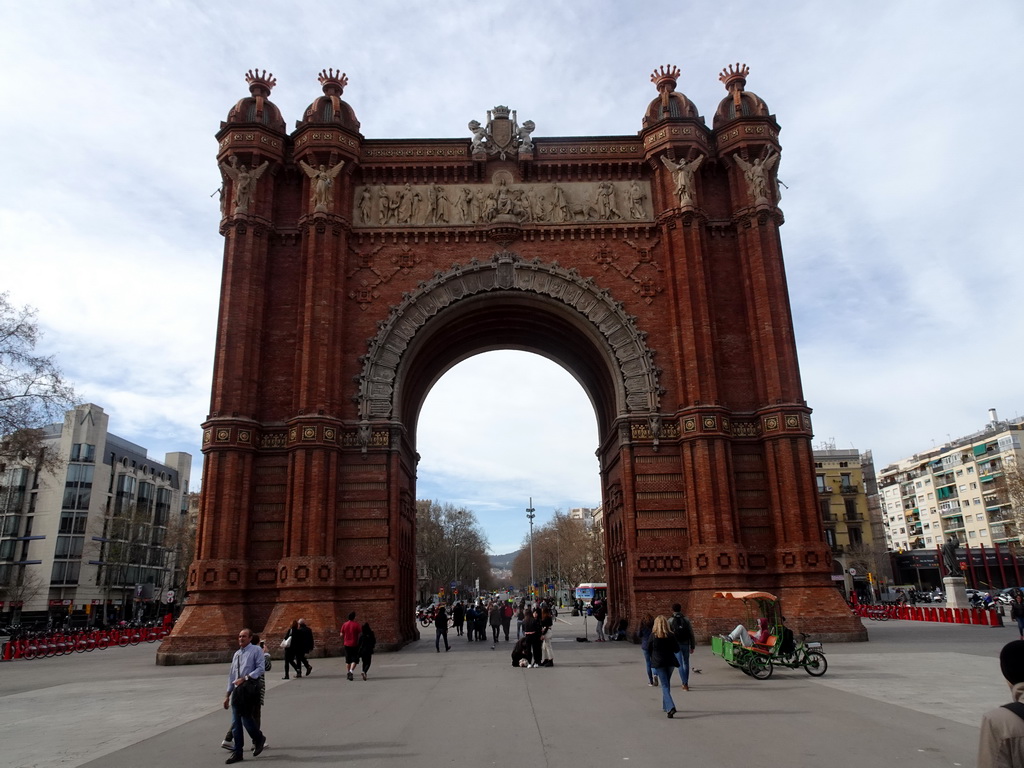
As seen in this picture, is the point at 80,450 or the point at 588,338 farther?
the point at 80,450

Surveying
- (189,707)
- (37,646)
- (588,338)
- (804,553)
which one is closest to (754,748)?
(189,707)

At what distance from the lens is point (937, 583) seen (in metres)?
90.0

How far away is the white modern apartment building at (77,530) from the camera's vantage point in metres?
66.4

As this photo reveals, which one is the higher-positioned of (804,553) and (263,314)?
(263,314)

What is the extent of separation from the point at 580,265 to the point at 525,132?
6015 mm

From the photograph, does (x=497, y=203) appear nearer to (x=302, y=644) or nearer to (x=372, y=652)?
(x=372, y=652)

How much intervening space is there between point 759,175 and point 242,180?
65.1ft

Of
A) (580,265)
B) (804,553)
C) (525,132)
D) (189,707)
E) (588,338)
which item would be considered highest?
(525,132)

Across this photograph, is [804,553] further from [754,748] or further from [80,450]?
[80,450]

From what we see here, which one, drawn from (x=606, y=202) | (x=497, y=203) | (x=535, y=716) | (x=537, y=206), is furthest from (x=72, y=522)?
(x=535, y=716)

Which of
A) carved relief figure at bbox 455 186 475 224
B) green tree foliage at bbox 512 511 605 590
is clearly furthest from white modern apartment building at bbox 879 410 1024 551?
carved relief figure at bbox 455 186 475 224

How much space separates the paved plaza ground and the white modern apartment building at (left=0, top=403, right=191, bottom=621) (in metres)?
54.9

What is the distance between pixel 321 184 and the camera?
90.2 feet

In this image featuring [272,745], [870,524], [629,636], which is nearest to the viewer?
[272,745]
